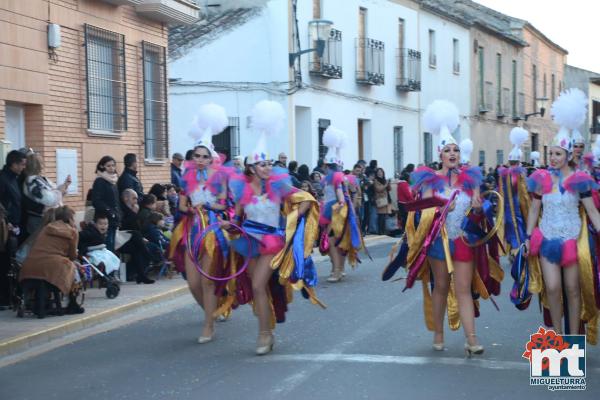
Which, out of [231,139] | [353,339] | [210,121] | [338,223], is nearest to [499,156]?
[231,139]

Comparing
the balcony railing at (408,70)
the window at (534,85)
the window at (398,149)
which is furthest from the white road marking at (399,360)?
the window at (534,85)

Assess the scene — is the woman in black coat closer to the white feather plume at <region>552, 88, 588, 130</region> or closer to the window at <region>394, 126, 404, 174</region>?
the white feather plume at <region>552, 88, 588, 130</region>

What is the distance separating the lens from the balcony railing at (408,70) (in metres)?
32.5

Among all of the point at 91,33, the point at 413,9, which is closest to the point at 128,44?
the point at 91,33

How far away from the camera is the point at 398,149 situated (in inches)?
1332

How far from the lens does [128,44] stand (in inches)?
715

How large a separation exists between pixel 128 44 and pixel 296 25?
7.65m

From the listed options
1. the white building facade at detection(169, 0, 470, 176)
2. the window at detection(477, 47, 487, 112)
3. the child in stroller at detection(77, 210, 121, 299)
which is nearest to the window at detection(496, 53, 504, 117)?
the window at detection(477, 47, 487, 112)

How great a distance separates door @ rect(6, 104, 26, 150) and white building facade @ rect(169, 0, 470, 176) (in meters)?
9.06

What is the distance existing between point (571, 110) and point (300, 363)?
307 cm

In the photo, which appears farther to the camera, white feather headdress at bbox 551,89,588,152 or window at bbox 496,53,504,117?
window at bbox 496,53,504,117

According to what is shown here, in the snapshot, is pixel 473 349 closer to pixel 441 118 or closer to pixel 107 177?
pixel 441 118

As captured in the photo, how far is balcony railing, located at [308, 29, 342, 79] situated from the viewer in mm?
26047

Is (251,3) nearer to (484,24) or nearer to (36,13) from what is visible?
(36,13)
